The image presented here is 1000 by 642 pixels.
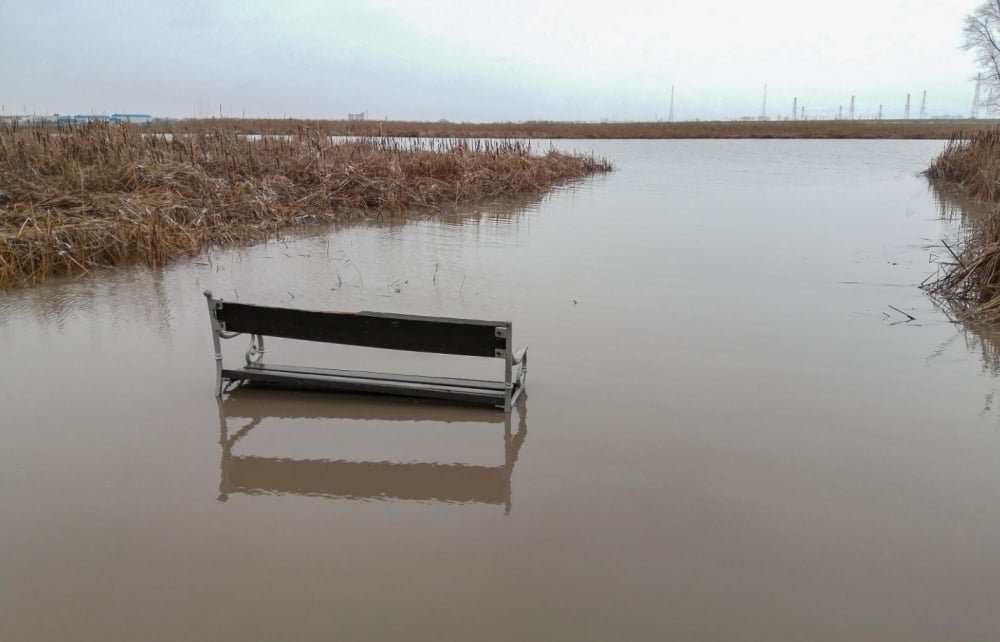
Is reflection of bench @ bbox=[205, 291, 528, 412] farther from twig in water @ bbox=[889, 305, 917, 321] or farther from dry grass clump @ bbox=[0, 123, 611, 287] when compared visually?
dry grass clump @ bbox=[0, 123, 611, 287]

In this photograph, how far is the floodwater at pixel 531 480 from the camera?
8.25 feet

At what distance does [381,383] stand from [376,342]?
0.40 m

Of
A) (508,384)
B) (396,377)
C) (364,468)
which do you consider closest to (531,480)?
(508,384)

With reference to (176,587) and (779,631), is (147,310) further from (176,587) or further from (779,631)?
(779,631)

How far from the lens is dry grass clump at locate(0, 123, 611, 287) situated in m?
8.34

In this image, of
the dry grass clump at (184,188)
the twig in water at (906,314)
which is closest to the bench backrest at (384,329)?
the twig in water at (906,314)

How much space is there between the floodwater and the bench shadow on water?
0.02 meters

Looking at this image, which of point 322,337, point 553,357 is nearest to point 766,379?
point 553,357

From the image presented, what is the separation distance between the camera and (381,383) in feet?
14.2

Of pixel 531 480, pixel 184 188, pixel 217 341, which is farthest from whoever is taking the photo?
pixel 184 188

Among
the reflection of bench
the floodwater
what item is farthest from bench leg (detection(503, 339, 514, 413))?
the floodwater

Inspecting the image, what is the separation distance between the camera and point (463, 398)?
13.9ft

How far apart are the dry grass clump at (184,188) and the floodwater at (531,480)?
1.53m

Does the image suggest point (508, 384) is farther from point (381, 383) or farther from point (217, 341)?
point (217, 341)
